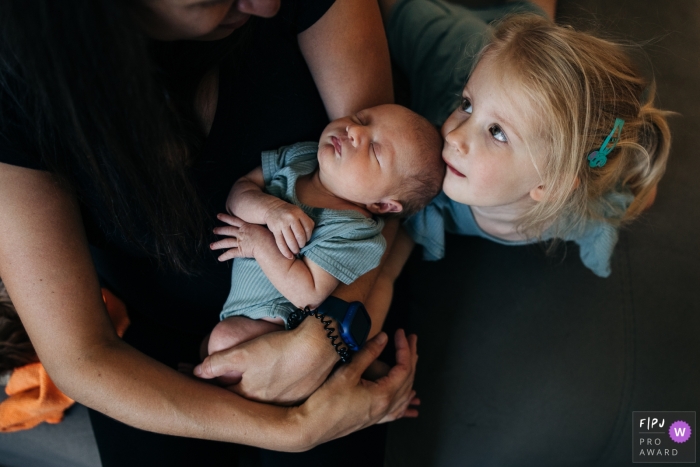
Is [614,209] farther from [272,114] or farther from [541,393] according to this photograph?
[272,114]

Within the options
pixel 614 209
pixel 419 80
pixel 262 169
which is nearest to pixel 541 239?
pixel 614 209

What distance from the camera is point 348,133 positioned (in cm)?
102

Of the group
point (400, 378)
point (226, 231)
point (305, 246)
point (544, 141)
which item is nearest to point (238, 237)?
point (226, 231)

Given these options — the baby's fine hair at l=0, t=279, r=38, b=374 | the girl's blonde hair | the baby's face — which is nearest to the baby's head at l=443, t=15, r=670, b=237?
the girl's blonde hair

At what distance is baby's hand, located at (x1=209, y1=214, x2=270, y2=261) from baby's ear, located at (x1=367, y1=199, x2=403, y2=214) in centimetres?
26

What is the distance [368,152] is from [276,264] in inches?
11.6

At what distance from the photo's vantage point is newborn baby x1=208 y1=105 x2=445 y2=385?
0.97 metres

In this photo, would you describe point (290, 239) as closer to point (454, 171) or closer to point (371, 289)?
point (371, 289)

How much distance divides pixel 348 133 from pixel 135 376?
0.62 meters

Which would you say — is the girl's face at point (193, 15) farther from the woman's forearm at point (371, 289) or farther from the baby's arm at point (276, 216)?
the woman's forearm at point (371, 289)

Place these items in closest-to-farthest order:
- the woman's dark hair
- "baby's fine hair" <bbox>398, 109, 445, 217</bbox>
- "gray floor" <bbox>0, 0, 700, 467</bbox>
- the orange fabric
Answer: the woman's dark hair
"baby's fine hair" <bbox>398, 109, 445, 217</bbox>
the orange fabric
"gray floor" <bbox>0, 0, 700, 467</bbox>

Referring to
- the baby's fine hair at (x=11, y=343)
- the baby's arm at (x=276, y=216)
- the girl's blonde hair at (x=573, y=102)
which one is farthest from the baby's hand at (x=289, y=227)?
the baby's fine hair at (x=11, y=343)

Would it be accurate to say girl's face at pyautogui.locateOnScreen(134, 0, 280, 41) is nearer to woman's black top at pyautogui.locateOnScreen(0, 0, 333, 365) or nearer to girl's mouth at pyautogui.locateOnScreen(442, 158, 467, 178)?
woman's black top at pyautogui.locateOnScreen(0, 0, 333, 365)

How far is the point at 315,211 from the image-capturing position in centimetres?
A: 103
